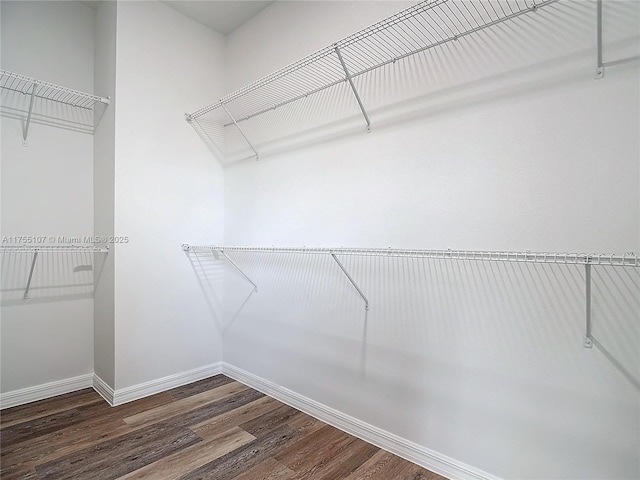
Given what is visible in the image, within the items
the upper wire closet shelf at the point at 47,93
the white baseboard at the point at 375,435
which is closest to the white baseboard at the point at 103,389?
the white baseboard at the point at 375,435

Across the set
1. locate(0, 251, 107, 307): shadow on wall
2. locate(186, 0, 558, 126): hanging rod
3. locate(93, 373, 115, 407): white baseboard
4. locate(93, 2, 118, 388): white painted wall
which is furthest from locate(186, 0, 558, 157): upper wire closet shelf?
locate(93, 373, 115, 407): white baseboard

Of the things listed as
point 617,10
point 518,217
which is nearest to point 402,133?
Answer: point 518,217

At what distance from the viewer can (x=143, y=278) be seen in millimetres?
2338

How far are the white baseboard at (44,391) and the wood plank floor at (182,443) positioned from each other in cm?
6

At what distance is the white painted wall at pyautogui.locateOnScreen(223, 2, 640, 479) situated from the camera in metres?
1.19

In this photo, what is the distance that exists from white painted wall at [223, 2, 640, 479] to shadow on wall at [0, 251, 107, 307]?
158 centimetres

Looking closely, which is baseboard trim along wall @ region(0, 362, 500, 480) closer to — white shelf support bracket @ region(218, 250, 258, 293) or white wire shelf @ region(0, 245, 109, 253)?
white shelf support bracket @ region(218, 250, 258, 293)

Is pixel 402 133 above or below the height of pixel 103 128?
below

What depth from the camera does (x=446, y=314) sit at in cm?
156

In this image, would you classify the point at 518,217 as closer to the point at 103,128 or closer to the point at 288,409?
the point at 288,409

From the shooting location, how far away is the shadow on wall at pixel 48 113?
2.15m

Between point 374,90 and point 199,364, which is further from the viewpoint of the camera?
point 199,364

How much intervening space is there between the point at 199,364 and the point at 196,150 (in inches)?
65.5

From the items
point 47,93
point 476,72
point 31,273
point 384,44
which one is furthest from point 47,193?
point 476,72
